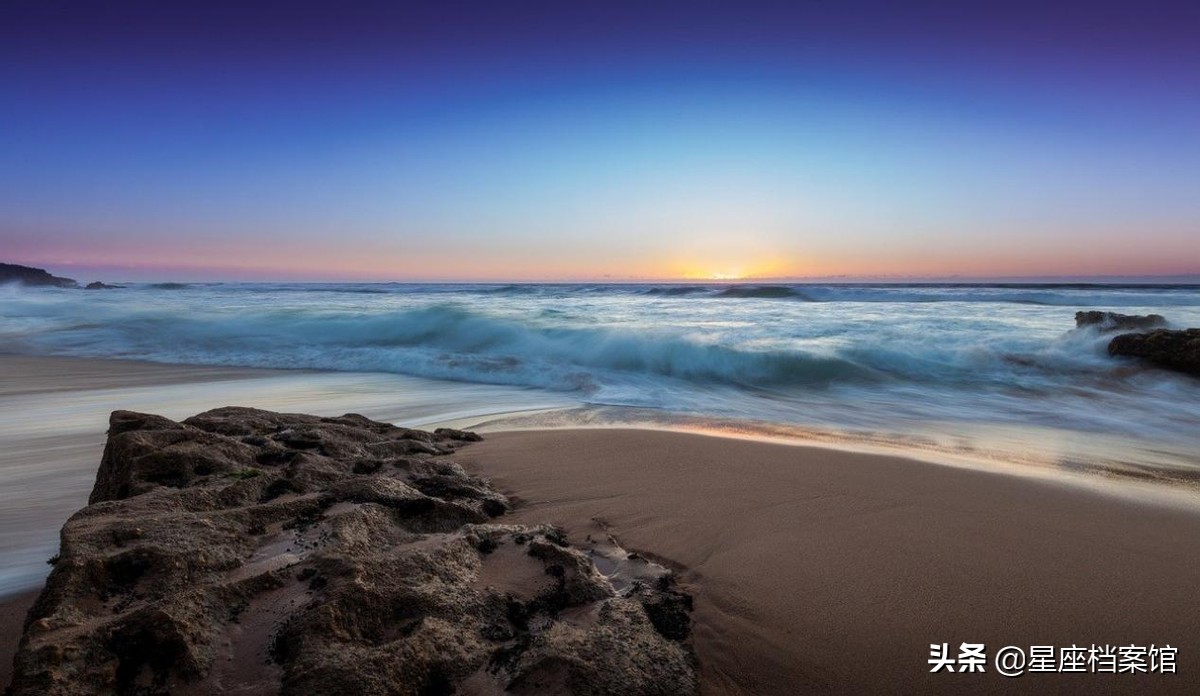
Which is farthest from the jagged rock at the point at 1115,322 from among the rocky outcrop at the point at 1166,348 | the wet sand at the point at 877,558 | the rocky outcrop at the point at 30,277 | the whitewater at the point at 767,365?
the rocky outcrop at the point at 30,277

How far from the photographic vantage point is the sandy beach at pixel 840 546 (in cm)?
191

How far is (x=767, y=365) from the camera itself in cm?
990

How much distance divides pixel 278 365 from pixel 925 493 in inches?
401

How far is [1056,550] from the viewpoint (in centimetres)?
265

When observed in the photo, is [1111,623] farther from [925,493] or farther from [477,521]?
[477,521]

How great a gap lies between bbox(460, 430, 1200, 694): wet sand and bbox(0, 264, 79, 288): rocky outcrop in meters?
73.6

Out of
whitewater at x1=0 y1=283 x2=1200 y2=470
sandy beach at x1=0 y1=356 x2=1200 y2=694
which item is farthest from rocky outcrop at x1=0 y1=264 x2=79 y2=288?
sandy beach at x1=0 y1=356 x2=1200 y2=694

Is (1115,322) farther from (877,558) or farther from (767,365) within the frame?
(877,558)

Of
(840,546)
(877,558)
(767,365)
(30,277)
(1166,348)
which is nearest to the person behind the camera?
(877,558)

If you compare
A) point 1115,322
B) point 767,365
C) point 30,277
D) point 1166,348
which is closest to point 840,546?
point 767,365

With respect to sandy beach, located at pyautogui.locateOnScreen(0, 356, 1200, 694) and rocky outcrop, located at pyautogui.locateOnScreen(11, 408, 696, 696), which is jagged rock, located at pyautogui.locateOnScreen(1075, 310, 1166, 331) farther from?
rocky outcrop, located at pyautogui.locateOnScreen(11, 408, 696, 696)

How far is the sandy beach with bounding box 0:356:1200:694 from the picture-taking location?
1.91m

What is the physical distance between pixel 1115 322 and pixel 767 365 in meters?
8.62

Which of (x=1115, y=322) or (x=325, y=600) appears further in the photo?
(x=1115, y=322)
